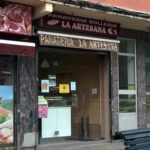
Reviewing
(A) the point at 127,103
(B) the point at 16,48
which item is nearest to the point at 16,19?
(B) the point at 16,48

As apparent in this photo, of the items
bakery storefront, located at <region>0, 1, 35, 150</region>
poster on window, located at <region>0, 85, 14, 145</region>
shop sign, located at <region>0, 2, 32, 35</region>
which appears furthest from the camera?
poster on window, located at <region>0, 85, 14, 145</region>

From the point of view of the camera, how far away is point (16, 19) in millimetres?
6930

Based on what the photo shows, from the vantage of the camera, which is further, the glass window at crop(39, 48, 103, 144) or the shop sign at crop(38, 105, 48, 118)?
the glass window at crop(39, 48, 103, 144)

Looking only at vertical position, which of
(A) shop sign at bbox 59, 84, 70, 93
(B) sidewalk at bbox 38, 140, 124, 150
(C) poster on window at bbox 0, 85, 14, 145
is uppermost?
(A) shop sign at bbox 59, 84, 70, 93

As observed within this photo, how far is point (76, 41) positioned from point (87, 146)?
111 inches

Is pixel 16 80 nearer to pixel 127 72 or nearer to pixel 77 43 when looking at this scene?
pixel 77 43

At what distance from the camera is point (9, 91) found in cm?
728

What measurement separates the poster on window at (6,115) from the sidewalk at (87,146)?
898 millimetres

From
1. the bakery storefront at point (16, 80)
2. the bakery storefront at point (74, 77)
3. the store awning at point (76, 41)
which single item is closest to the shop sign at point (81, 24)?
the bakery storefront at point (74, 77)

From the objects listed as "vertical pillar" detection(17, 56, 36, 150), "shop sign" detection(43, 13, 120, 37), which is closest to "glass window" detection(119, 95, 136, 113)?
"shop sign" detection(43, 13, 120, 37)

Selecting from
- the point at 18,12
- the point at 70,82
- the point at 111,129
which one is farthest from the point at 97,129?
the point at 18,12

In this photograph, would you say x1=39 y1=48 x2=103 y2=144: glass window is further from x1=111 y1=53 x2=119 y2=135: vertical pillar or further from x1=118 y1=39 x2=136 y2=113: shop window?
x1=118 y1=39 x2=136 y2=113: shop window

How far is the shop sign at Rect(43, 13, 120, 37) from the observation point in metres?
7.56

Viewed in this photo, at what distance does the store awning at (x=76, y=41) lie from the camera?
7280 millimetres
